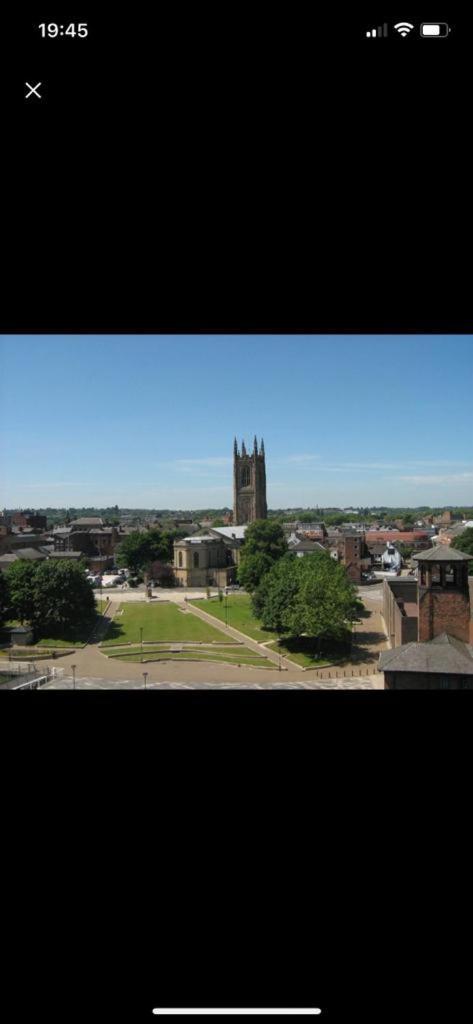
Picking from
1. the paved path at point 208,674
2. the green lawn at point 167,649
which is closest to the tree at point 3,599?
the paved path at point 208,674

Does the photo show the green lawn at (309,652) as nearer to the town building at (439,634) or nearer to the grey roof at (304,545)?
the town building at (439,634)

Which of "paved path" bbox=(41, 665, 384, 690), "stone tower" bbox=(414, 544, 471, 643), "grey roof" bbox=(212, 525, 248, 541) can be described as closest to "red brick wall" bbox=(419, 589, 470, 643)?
"stone tower" bbox=(414, 544, 471, 643)

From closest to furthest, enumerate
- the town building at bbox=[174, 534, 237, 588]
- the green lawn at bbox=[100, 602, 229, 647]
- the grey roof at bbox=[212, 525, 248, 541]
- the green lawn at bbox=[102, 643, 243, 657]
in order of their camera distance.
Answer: the green lawn at bbox=[102, 643, 243, 657], the green lawn at bbox=[100, 602, 229, 647], the grey roof at bbox=[212, 525, 248, 541], the town building at bbox=[174, 534, 237, 588]

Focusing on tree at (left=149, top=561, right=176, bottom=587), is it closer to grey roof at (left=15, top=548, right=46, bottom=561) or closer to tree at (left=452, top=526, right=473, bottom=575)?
grey roof at (left=15, top=548, right=46, bottom=561)

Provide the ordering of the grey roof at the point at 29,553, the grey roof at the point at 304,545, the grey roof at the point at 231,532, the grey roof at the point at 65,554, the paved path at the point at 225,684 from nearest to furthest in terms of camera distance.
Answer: the paved path at the point at 225,684 → the grey roof at the point at 29,553 → the grey roof at the point at 65,554 → the grey roof at the point at 231,532 → the grey roof at the point at 304,545
